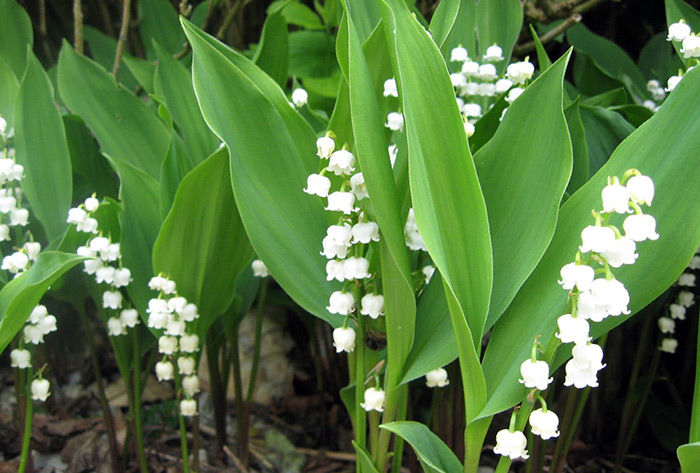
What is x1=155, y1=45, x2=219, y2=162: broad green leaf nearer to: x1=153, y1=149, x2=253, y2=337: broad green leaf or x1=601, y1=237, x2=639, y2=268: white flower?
x1=153, y1=149, x2=253, y2=337: broad green leaf

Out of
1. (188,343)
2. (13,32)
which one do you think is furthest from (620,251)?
(13,32)

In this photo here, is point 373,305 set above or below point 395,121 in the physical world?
below

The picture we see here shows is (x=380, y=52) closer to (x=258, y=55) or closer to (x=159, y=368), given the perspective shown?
(x=258, y=55)

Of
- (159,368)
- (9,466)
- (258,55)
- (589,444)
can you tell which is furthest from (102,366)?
(589,444)

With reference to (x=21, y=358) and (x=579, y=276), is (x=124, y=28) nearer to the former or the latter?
(x=21, y=358)

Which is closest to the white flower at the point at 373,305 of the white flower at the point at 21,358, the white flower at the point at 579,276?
the white flower at the point at 579,276

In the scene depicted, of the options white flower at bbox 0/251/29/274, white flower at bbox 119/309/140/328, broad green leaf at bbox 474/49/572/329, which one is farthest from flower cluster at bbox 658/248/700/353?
white flower at bbox 0/251/29/274
